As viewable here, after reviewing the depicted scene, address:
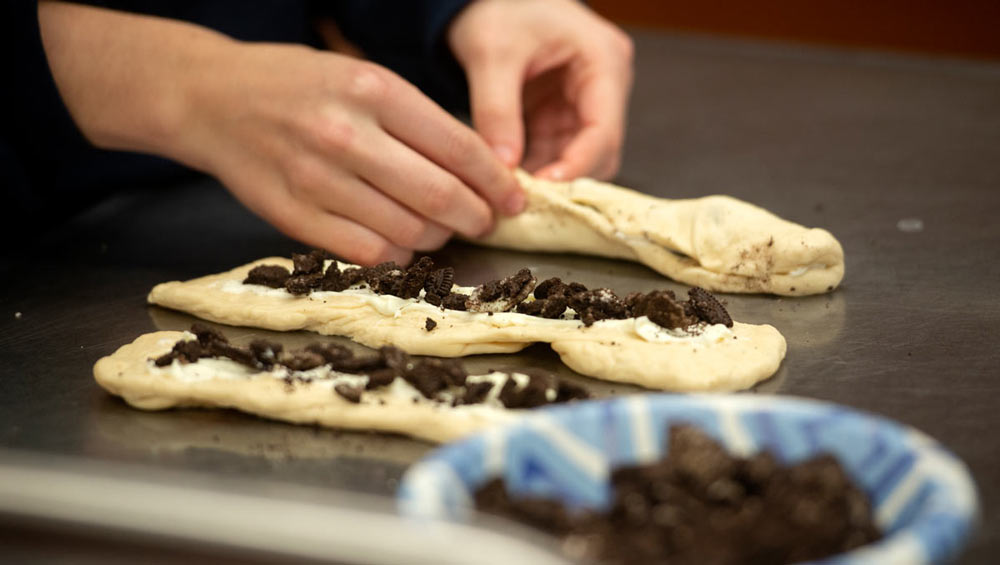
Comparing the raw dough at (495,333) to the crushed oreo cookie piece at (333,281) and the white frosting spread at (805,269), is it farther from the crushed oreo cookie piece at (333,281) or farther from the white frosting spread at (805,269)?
the white frosting spread at (805,269)

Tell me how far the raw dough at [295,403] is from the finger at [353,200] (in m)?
0.57

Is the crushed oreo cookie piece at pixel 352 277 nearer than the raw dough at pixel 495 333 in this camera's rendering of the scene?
No

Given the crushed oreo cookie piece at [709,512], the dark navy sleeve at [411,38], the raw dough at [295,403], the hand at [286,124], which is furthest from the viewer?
the dark navy sleeve at [411,38]

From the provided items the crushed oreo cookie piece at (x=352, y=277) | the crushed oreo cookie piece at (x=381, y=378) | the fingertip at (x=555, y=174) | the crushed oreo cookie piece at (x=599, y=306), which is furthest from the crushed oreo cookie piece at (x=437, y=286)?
the fingertip at (x=555, y=174)

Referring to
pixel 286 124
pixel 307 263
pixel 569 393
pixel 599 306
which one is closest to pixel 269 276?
pixel 307 263

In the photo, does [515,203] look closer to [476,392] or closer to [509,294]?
[509,294]

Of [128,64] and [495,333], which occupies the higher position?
[128,64]

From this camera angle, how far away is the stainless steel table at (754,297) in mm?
1491

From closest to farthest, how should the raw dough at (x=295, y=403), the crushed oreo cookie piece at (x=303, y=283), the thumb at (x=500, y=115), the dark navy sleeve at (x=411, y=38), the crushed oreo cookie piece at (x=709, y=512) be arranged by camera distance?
the crushed oreo cookie piece at (x=709, y=512) < the raw dough at (x=295, y=403) < the crushed oreo cookie piece at (x=303, y=283) < the thumb at (x=500, y=115) < the dark navy sleeve at (x=411, y=38)

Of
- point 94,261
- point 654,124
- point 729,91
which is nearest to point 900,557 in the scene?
point 94,261

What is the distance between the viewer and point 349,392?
1.52 meters

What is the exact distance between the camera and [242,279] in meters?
2.08

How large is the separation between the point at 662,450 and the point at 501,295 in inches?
32.9

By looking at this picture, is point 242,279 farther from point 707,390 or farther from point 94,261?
point 707,390
